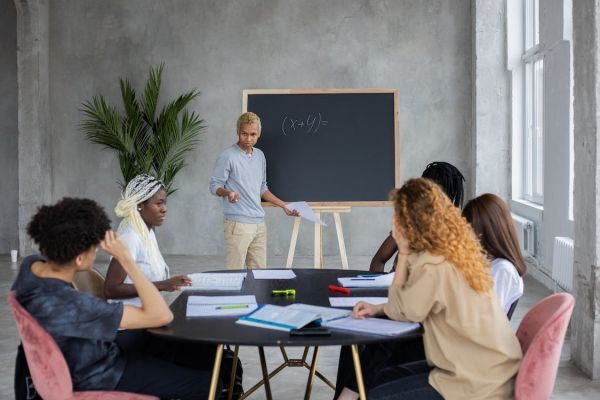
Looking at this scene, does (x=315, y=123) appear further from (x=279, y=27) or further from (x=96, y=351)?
(x=96, y=351)

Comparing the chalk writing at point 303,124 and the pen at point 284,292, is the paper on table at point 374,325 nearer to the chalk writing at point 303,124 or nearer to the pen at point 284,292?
the pen at point 284,292

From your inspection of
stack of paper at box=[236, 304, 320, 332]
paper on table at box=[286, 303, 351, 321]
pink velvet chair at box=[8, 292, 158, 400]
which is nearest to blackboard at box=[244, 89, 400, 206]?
paper on table at box=[286, 303, 351, 321]

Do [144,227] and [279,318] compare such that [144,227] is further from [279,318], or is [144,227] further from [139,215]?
[279,318]

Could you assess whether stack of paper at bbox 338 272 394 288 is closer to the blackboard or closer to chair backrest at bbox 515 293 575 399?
chair backrest at bbox 515 293 575 399

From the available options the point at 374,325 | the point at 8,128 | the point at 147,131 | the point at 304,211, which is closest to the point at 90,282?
the point at 374,325

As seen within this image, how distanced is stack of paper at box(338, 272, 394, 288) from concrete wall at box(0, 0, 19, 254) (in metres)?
7.66

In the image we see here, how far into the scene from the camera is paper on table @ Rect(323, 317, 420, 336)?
8.51 feet

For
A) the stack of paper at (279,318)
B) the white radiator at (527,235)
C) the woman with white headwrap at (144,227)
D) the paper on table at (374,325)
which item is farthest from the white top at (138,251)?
the white radiator at (527,235)

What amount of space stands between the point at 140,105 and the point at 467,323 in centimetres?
770

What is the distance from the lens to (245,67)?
970 centimetres

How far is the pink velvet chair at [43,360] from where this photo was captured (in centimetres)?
243

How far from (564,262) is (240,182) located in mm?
2527

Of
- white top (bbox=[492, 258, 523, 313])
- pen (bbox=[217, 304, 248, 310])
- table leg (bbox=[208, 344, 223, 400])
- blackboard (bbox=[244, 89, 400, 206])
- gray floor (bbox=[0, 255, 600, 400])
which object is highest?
blackboard (bbox=[244, 89, 400, 206])

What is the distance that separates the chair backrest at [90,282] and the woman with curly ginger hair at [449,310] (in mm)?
1309
